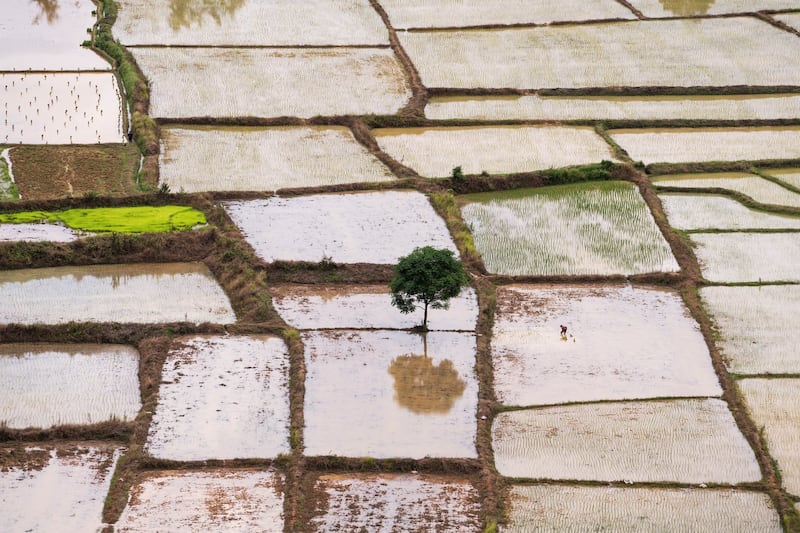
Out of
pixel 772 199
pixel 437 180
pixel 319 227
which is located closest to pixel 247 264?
pixel 319 227

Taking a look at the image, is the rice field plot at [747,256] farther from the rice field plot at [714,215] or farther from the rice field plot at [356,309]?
the rice field plot at [356,309]

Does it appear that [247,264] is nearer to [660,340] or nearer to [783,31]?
[660,340]

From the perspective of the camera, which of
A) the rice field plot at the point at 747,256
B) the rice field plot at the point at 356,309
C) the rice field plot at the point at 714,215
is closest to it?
the rice field plot at the point at 356,309

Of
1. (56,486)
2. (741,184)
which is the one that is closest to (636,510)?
(56,486)

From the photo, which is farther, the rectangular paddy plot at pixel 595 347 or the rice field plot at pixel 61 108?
the rice field plot at pixel 61 108

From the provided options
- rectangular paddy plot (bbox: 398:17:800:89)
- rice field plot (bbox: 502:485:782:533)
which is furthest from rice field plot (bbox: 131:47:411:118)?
rice field plot (bbox: 502:485:782:533)

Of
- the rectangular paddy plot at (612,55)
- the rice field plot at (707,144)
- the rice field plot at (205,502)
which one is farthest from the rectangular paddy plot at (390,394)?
the rectangular paddy plot at (612,55)
